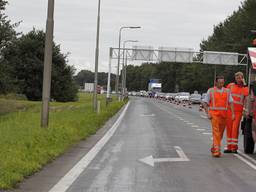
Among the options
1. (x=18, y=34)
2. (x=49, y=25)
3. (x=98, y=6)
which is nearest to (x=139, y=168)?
(x=49, y=25)

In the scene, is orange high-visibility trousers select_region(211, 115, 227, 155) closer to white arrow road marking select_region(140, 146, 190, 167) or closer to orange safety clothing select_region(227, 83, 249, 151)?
orange safety clothing select_region(227, 83, 249, 151)

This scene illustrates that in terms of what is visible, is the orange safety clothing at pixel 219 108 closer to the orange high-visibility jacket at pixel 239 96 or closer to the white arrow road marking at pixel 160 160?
the orange high-visibility jacket at pixel 239 96

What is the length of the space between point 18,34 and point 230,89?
33.9 meters

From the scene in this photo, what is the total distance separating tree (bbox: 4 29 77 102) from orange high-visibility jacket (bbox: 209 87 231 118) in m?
52.5

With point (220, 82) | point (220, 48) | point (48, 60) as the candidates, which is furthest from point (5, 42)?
point (220, 48)

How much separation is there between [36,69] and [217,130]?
5410 cm

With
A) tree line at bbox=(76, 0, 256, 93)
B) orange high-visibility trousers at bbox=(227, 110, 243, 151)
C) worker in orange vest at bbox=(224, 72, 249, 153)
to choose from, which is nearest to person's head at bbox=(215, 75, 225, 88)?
worker in orange vest at bbox=(224, 72, 249, 153)

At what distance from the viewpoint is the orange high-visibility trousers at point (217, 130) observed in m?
13.5

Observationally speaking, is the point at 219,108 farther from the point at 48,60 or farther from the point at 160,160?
the point at 48,60

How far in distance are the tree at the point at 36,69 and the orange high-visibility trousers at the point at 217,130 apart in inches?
2071

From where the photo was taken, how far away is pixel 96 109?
3319 cm

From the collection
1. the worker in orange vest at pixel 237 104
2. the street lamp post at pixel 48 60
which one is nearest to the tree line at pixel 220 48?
the street lamp post at pixel 48 60

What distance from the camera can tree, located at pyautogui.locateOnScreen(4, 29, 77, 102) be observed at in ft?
217

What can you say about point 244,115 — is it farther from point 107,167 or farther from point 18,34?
point 18,34
